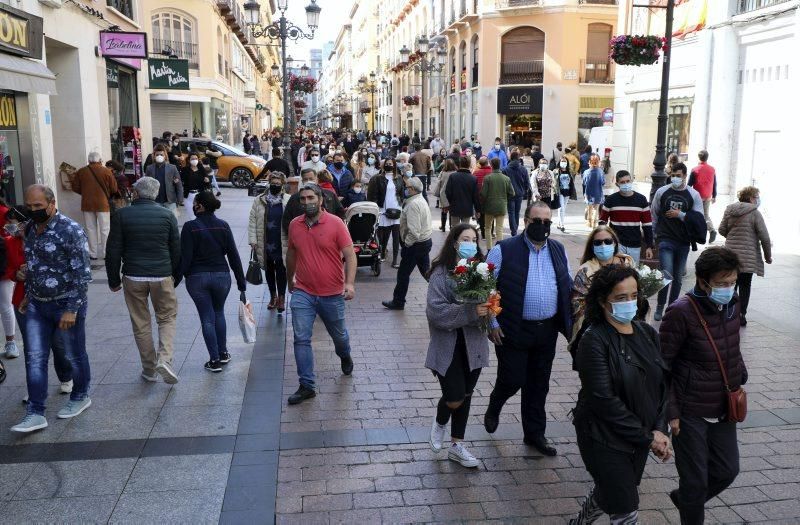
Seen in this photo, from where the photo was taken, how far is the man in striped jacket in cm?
824

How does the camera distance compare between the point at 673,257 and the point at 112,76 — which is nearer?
the point at 673,257

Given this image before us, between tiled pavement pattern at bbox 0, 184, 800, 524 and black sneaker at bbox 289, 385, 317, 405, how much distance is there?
0.07 m

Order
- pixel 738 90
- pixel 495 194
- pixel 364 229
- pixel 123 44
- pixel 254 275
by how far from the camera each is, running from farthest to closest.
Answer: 1. pixel 738 90
2. pixel 123 44
3. pixel 495 194
4. pixel 364 229
5. pixel 254 275

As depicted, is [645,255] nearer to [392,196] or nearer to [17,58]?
[392,196]

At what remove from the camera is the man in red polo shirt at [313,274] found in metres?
5.93

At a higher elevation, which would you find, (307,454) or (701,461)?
(701,461)

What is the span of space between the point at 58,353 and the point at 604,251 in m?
4.31

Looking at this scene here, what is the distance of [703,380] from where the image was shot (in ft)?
11.9

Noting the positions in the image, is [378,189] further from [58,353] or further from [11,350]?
Result: [58,353]

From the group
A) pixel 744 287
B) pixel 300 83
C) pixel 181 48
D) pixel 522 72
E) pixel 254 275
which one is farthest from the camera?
pixel 300 83

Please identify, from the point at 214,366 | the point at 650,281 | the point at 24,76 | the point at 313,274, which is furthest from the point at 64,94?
the point at 650,281

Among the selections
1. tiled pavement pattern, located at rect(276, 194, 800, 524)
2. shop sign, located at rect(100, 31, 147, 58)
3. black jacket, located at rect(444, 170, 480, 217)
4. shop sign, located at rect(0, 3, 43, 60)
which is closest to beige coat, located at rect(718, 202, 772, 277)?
tiled pavement pattern, located at rect(276, 194, 800, 524)

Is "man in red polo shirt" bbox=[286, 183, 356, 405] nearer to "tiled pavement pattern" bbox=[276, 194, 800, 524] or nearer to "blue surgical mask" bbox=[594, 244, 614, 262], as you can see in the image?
"tiled pavement pattern" bbox=[276, 194, 800, 524]

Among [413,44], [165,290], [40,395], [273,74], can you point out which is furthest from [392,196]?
[273,74]
